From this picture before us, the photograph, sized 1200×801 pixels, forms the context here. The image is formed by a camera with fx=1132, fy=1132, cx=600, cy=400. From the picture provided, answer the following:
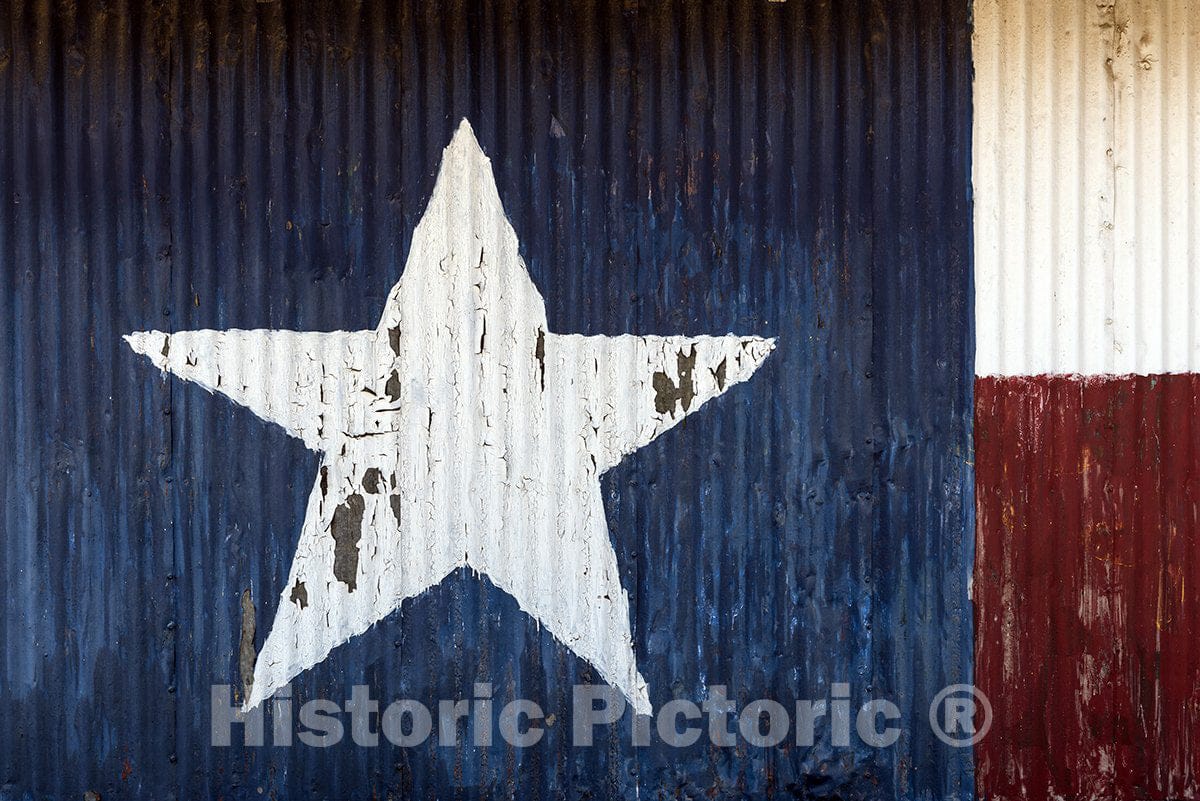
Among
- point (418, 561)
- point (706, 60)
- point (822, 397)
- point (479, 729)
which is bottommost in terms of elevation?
point (479, 729)

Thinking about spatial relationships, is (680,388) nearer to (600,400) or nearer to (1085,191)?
(600,400)

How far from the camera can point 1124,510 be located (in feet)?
13.0

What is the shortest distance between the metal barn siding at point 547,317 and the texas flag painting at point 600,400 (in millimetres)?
14

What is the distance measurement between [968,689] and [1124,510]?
A: 0.83 m

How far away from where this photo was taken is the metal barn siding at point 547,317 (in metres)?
3.91

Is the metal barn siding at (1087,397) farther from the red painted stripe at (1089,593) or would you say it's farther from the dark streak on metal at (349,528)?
the dark streak on metal at (349,528)

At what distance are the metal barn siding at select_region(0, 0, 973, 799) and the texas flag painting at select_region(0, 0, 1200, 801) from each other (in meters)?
0.01

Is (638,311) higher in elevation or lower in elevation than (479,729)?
higher

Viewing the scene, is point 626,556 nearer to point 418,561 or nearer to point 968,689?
point 418,561

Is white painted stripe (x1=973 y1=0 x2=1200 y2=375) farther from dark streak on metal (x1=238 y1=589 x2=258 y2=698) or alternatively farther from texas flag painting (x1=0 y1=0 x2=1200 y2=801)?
dark streak on metal (x1=238 y1=589 x2=258 y2=698)

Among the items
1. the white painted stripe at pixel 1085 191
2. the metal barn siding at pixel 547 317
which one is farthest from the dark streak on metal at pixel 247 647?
the white painted stripe at pixel 1085 191

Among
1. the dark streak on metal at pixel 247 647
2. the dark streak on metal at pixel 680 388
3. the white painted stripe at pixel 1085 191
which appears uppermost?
the white painted stripe at pixel 1085 191

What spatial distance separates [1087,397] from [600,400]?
5.59ft

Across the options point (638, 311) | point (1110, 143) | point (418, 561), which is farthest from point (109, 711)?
point (1110, 143)
